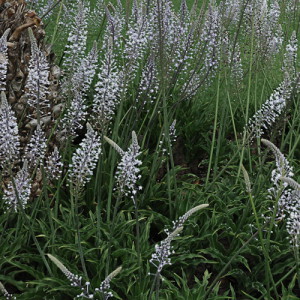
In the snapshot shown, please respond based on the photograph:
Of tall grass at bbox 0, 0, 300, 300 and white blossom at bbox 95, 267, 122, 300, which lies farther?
tall grass at bbox 0, 0, 300, 300

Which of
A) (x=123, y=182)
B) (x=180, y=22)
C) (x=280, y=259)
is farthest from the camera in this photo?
(x=180, y=22)

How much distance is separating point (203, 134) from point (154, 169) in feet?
4.30

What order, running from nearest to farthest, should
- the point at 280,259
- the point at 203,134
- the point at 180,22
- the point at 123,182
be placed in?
the point at 123,182, the point at 280,259, the point at 180,22, the point at 203,134

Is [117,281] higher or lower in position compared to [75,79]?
lower

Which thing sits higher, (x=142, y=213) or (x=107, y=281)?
(x=107, y=281)

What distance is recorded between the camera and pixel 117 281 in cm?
326

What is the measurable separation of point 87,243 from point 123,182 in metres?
1.05

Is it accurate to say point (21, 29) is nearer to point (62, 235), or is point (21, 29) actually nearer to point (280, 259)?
point (62, 235)

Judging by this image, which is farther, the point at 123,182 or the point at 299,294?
the point at 299,294

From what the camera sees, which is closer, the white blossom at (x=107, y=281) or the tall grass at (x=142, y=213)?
the white blossom at (x=107, y=281)

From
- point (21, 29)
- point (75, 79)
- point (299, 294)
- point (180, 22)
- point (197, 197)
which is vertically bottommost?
point (299, 294)

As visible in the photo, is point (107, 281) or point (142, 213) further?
point (142, 213)

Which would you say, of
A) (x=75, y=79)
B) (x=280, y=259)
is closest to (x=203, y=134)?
(x=280, y=259)

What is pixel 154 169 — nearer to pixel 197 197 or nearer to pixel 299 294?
pixel 197 197
